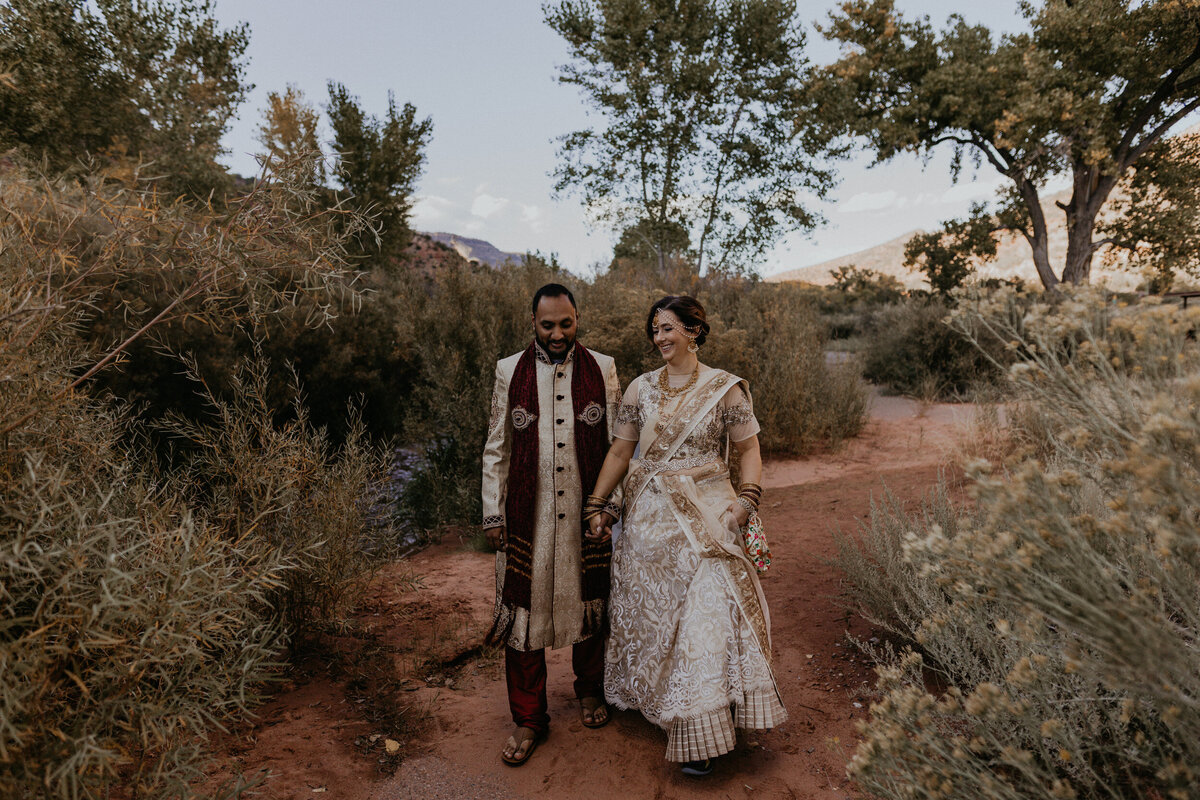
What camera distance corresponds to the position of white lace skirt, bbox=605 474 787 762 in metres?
2.52

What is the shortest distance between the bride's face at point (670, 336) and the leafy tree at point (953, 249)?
17.2 m

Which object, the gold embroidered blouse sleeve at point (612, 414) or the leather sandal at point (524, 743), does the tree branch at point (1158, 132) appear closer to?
the gold embroidered blouse sleeve at point (612, 414)

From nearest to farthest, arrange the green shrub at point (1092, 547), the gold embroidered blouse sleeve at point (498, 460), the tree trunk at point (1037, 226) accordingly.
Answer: the green shrub at point (1092, 547) < the gold embroidered blouse sleeve at point (498, 460) < the tree trunk at point (1037, 226)

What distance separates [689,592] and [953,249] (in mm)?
19325

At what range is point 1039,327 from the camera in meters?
1.45

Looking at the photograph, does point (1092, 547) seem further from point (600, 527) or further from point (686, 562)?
point (600, 527)

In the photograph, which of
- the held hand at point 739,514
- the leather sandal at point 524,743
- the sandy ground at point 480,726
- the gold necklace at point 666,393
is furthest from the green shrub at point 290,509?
the held hand at point 739,514

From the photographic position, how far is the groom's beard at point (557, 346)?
116 inches

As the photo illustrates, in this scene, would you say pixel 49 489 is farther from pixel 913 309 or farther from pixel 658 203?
pixel 658 203

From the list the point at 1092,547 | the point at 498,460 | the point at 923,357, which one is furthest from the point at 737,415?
the point at 923,357

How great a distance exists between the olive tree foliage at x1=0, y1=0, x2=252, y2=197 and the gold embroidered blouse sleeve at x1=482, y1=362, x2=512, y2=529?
9.21 metres

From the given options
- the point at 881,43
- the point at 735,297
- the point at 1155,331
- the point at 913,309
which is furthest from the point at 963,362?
the point at 1155,331

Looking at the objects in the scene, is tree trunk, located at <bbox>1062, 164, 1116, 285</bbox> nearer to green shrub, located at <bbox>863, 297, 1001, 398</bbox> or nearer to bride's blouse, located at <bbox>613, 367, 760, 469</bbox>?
green shrub, located at <bbox>863, 297, 1001, 398</bbox>

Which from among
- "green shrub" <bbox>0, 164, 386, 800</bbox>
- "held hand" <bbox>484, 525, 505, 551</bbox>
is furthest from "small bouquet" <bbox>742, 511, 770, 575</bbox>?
"green shrub" <bbox>0, 164, 386, 800</bbox>
